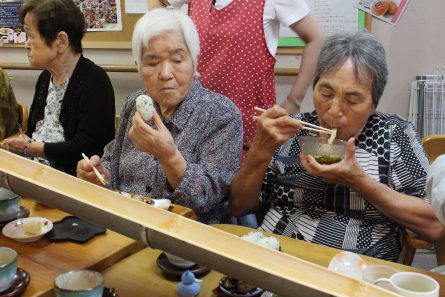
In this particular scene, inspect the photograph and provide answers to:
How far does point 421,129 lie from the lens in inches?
119

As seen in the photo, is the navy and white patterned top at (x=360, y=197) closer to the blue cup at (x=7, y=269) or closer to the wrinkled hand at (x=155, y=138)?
the wrinkled hand at (x=155, y=138)

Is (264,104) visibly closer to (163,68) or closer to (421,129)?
(163,68)

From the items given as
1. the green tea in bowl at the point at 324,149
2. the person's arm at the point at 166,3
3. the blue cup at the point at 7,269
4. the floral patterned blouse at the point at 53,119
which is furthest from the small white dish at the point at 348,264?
the floral patterned blouse at the point at 53,119

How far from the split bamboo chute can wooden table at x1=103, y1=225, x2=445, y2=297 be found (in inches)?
14.8

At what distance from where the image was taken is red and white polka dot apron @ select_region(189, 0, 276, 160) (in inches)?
81.9

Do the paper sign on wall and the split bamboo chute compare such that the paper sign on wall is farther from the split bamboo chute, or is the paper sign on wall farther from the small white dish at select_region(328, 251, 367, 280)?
the split bamboo chute

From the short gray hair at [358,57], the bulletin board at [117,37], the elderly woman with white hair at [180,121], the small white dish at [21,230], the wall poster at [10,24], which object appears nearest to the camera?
the small white dish at [21,230]

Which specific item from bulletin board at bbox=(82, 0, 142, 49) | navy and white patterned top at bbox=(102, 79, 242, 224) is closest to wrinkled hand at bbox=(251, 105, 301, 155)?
navy and white patterned top at bbox=(102, 79, 242, 224)

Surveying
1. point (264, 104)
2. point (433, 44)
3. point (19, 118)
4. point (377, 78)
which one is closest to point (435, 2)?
point (433, 44)

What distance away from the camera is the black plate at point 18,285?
3.29 ft

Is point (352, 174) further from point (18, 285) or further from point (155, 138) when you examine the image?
point (18, 285)

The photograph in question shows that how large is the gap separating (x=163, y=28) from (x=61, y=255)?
0.87m

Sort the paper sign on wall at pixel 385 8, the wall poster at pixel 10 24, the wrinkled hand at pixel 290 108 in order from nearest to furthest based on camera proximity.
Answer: the wrinkled hand at pixel 290 108
the paper sign on wall at pixel 385 8
the wall poster at pixel 10 24

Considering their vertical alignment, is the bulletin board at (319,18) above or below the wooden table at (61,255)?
above
